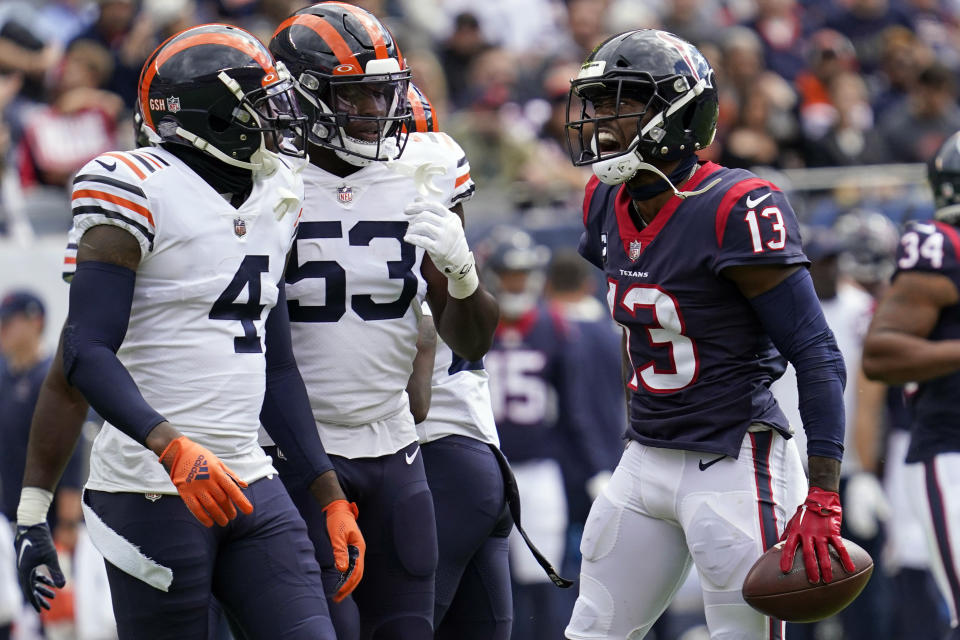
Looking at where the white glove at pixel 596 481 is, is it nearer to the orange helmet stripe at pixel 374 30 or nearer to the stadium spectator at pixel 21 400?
the stadium spectator at pixel 21 400

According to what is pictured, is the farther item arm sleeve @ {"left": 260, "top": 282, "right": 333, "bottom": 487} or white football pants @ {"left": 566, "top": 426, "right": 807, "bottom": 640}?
white football pants @ {"left": 566, "top": 426, "right": 807, "bottom": 640}

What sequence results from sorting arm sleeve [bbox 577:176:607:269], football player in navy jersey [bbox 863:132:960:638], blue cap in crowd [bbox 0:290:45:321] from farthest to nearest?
blue cap in crowd [bbox 0:290:45:321] → football player in navy jersey [bbox 863:132:960:638] → arm sleeve [bbox 577:176:607:269]

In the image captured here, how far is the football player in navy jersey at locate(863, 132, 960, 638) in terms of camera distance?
16.2 ft

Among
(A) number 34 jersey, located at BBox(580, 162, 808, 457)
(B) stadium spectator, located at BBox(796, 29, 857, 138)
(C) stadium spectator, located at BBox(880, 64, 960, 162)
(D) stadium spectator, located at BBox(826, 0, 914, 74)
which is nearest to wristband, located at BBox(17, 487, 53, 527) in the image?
(A) number 34 jersey, located at BBox(580, 162, 808, 457)

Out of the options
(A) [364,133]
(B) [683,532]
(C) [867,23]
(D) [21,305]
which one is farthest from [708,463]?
(C) [867,23]

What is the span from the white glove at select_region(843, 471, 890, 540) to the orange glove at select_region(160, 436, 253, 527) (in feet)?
15.6

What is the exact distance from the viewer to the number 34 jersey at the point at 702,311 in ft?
12.2

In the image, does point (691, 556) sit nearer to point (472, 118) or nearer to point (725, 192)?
point (725, 192)

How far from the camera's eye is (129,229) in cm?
331

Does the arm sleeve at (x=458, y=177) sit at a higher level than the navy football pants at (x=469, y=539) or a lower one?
higher

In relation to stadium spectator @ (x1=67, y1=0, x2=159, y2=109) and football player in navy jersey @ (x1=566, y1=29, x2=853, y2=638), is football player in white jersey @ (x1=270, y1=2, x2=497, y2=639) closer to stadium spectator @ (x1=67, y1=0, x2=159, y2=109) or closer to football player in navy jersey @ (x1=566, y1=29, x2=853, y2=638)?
football player in navy jersey @ (x1=566, y1=29, x2=853, y2=638)

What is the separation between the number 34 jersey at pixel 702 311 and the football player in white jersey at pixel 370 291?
0.39 meters

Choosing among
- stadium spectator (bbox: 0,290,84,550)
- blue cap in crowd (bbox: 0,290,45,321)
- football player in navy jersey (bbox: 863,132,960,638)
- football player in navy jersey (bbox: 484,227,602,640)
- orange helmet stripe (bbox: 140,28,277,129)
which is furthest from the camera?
football player in navy jersey (bbox: 484,227,602,640)

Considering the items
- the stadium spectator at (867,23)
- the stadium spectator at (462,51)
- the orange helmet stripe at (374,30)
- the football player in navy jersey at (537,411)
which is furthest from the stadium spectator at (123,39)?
the stadium spectator at (867,23)
